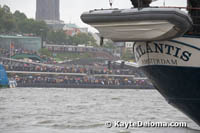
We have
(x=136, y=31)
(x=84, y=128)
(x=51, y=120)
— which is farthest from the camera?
(x=51, y=120)

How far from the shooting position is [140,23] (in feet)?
49.3

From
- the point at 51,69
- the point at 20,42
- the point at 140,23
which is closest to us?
the point at 140,23

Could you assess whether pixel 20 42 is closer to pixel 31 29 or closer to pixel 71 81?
pixel 31 29

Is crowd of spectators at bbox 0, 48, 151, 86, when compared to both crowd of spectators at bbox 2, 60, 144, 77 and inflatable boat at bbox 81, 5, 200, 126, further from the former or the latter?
inflatable boat at bbox 81, 5, 200, 126

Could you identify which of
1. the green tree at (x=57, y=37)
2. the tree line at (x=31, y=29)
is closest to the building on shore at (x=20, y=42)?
the tree line at (x=31, y=29)

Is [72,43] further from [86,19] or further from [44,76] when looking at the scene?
[86,19]

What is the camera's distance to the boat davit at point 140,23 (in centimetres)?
1479

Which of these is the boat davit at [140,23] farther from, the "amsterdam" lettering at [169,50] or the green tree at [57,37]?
the green tree at [57,37]

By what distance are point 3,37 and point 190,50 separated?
131321mm

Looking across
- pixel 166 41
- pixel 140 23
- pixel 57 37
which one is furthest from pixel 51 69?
pixel 140 23

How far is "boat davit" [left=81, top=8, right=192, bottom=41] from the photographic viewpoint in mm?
14789

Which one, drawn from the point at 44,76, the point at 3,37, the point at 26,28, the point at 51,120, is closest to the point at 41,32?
the point at 26,28

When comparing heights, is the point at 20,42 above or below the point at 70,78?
above

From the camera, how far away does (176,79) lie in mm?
16938
